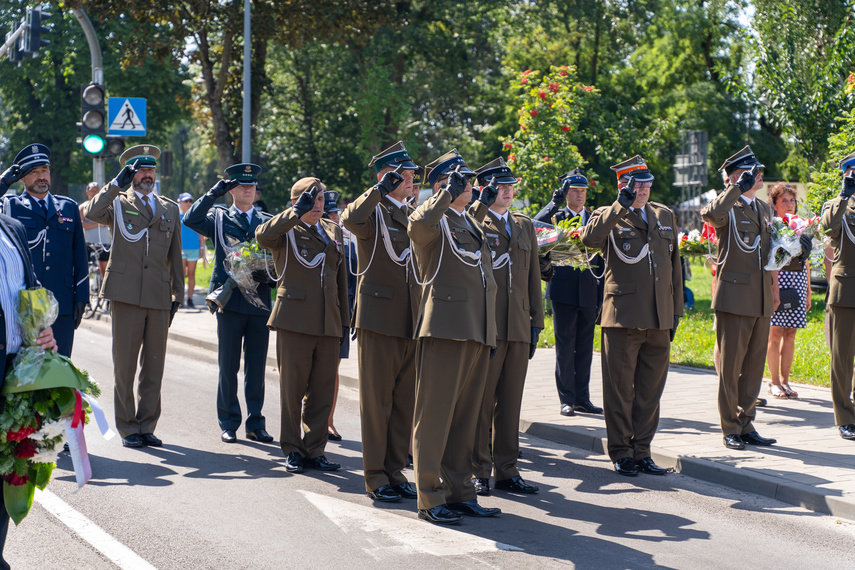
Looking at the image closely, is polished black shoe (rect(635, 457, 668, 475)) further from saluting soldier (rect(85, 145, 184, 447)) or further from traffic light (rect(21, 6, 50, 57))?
traffic light (rect(21, 6, 50, 57))

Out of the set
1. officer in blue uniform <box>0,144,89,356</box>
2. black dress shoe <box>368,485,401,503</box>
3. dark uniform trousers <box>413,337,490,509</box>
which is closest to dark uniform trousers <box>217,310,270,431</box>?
officer in blue uniform <box>0,144,89,356</box>

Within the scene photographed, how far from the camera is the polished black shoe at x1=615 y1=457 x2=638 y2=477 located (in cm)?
733

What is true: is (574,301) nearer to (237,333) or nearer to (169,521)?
(237,333)

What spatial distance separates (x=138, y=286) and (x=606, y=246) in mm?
3749

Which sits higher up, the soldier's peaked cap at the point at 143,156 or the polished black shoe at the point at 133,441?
the soldier's peaked cap at the point at 143,156

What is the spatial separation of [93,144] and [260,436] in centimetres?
922

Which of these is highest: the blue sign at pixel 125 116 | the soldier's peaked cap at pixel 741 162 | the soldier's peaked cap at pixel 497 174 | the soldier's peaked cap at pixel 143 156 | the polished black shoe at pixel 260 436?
the blue sign at pixel 125 116

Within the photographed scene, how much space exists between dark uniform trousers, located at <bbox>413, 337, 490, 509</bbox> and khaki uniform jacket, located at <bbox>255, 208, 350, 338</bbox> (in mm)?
1394

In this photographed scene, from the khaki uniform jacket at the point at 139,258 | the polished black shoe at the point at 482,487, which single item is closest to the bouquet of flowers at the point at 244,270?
the khaki uniform jacket at the point at 139,258

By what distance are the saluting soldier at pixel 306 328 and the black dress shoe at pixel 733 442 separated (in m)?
3.07

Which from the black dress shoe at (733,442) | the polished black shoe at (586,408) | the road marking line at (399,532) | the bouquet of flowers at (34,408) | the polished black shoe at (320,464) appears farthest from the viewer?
the polished black shoe at (586,408)

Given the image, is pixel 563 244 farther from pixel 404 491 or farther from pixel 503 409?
pixel 404 491

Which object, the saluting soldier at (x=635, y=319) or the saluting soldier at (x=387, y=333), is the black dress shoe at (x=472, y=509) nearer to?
the saluting soldier at (x=387, y=333)

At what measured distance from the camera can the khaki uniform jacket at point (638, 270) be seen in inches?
289
